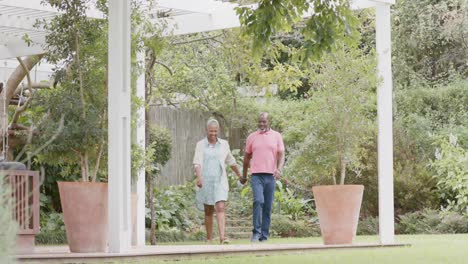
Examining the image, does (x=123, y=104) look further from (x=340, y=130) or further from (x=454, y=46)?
(x=454, y=46)

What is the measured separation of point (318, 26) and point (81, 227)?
10.6 feet

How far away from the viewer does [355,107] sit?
533 inches

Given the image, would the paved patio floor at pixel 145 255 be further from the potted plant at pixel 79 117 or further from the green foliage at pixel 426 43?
the green foliage at pixel 426 43

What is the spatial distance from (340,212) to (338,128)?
112 cm

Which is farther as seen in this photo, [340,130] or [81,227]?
[340,130]

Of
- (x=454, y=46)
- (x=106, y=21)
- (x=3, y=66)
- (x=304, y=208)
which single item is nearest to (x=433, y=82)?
(x=454, y=46)

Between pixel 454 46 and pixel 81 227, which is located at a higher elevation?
pixel 454 46

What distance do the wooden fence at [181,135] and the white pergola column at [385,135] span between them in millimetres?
8060

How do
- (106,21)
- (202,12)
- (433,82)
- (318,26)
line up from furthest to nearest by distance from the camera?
(433,82) < (202,12) < (106,21) < (318,26)

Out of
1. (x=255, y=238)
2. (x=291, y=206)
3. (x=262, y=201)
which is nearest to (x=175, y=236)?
(x=255, y=238)

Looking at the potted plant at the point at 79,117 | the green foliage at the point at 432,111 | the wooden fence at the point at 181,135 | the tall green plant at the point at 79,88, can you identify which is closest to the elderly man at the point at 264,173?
the potted plant at the point at 79,117

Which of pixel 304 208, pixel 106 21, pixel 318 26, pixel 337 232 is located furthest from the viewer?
pixel 304 208

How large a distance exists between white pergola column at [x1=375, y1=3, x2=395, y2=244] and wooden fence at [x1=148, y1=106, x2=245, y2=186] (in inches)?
317

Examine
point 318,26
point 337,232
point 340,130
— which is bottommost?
point 337,232
